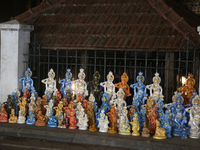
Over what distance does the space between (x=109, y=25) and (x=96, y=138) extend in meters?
3.85

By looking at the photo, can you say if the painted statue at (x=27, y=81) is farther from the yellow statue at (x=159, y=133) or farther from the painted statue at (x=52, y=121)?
the yellow statue at (x=159, y=133)

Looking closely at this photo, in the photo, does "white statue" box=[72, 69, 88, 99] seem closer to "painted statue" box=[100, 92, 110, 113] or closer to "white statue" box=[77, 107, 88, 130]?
"painted statue" box=[100, 92, 110, 113]

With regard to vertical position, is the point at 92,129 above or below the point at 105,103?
below

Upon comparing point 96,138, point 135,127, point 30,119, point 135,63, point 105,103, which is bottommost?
point 96,138

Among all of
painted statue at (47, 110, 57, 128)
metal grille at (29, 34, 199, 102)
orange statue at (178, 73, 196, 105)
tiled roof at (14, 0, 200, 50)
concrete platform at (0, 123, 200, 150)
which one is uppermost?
tiled roof at (14, 0, 200, 50)

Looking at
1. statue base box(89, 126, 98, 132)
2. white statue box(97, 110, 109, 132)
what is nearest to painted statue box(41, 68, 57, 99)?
statue base box(89, 126, 98, 132)

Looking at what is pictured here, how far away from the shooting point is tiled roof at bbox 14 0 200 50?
9.15m

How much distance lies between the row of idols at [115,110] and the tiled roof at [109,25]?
3.54ft

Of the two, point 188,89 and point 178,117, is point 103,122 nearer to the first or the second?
point 178,117

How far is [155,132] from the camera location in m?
7.49

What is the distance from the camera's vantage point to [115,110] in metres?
8.04

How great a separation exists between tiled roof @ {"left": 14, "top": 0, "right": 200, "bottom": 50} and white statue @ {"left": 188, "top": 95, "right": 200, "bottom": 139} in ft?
5.98

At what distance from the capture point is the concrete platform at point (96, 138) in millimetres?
7059

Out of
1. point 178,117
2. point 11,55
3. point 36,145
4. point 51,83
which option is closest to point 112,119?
point 178,117
